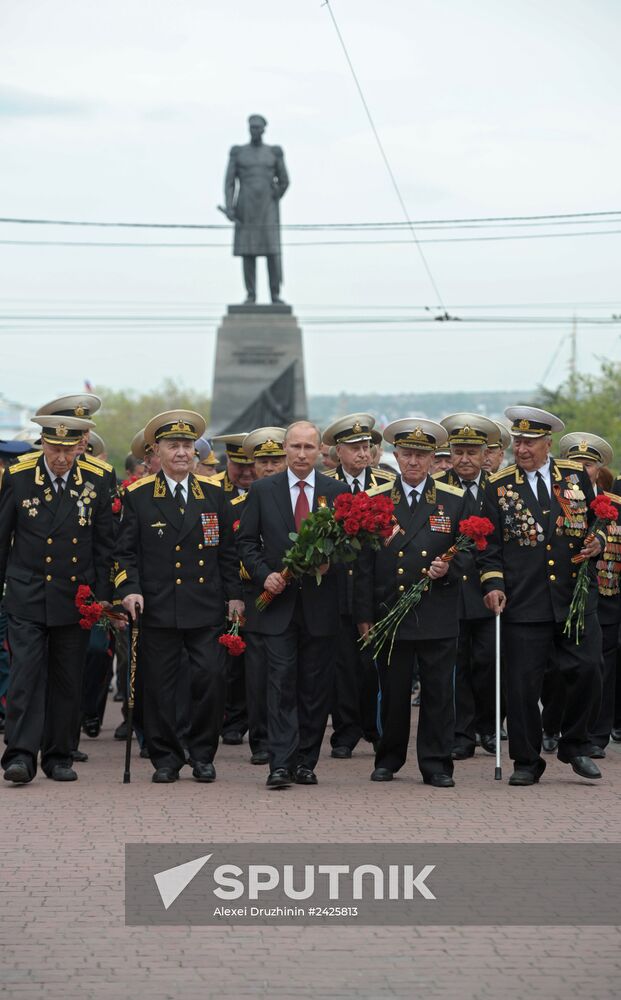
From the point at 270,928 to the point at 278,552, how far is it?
4.01 meters

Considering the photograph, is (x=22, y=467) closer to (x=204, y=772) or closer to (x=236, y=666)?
(x=204, y=772)

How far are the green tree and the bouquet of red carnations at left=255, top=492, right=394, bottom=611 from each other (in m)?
117

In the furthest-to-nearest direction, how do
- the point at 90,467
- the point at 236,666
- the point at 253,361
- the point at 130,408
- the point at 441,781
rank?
the point at 130,408, the point at 253,361, the point at 236,666, the point at 90,467, the point at 441,781

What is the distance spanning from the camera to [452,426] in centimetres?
1228

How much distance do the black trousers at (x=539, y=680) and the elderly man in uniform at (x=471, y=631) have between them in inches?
53.7

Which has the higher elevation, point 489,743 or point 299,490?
point 299,490

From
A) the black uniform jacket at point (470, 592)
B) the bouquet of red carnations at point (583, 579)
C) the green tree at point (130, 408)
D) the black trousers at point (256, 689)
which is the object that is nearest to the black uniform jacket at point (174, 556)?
the black trousers at point (256, 689)

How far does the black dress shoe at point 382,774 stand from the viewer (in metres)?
10.8

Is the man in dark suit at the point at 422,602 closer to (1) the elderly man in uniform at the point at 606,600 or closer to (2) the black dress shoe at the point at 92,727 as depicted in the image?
(1) the elderly man in uniform at the point at 606,600

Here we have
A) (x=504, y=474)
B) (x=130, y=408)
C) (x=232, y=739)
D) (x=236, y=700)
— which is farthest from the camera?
→ (x=130, y=408)

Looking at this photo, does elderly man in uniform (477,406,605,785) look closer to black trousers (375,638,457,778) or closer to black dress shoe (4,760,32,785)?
black trousers (375,638,457,778)

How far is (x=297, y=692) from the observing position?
10727mm

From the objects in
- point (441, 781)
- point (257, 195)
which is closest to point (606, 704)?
point (441, 781)

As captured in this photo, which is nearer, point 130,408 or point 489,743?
point 489,743
